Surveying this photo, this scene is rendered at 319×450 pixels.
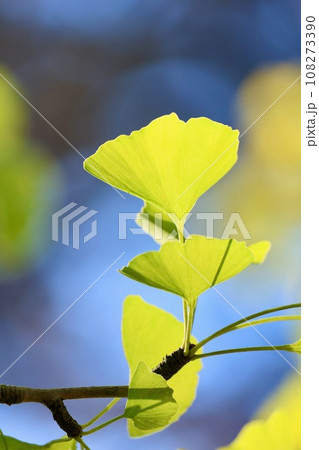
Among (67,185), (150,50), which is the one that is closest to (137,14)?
→ (150,50)

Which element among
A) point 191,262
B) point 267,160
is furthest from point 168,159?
point 267,160

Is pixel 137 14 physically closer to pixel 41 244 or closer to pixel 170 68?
pixel 170 68

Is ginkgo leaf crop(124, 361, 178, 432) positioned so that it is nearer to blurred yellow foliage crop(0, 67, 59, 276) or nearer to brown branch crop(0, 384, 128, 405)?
brown branch crop(0, 384, 128, 405)

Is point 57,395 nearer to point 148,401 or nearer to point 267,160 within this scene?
point 148,401

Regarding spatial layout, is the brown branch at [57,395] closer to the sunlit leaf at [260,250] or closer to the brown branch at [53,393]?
the brown branch at [53,393]

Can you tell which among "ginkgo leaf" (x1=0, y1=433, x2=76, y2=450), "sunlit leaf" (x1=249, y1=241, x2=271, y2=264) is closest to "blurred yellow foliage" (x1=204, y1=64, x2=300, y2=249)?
"sunlit leaf" (x1=249, y1=241, x2=271, y2=264)

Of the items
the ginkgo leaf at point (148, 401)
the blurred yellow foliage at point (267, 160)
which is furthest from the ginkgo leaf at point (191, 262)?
the blurred yellow foliage at point (267, 160)

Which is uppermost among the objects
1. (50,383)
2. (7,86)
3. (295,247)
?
(7,86)

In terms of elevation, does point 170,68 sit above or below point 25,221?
above

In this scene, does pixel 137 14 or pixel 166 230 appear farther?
pixel 137 14
